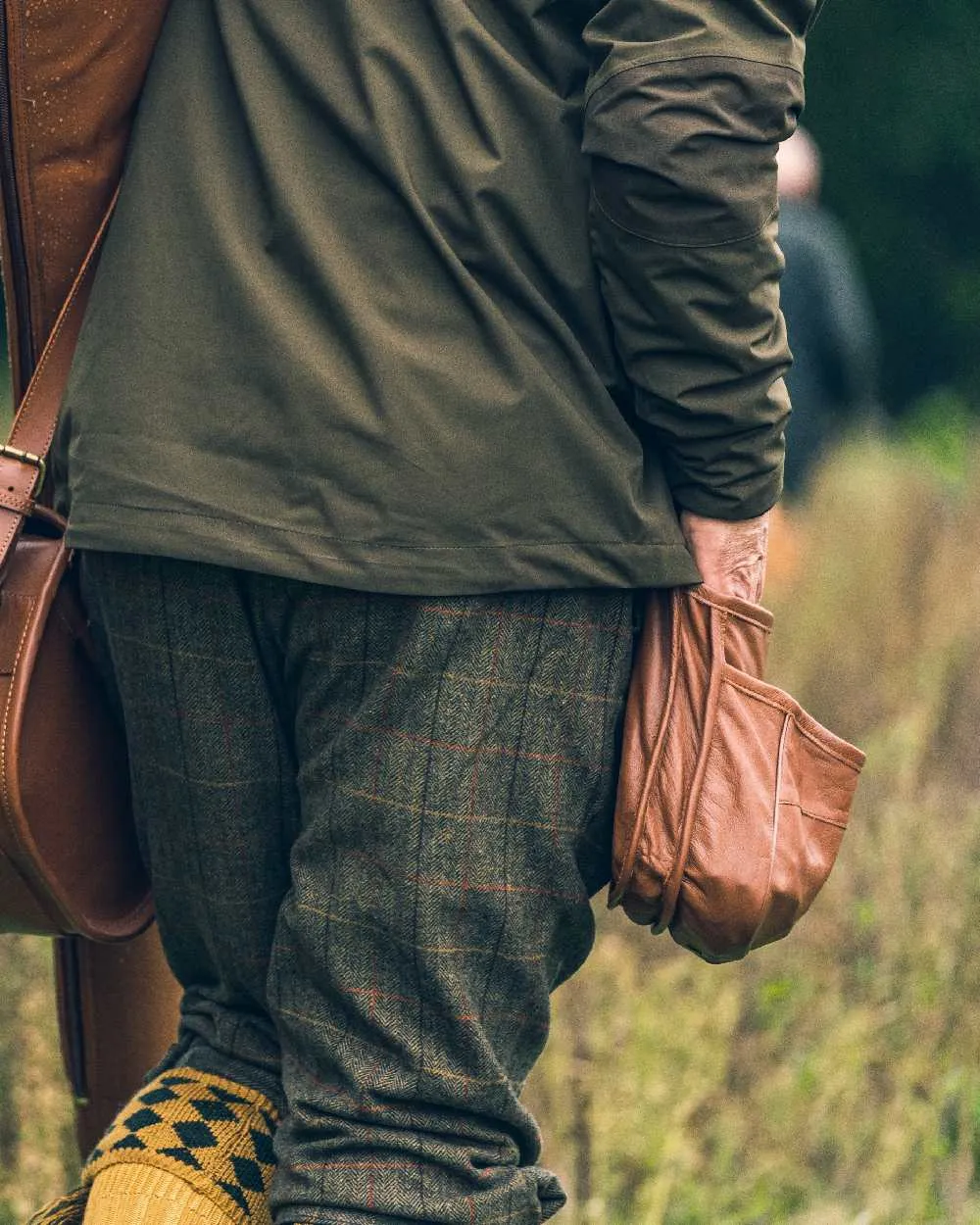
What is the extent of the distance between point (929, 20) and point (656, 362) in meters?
13.3

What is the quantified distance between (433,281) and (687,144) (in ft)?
0.76

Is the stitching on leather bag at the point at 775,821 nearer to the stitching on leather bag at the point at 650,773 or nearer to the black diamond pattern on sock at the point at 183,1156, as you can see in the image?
the stitching on leather bag at the point at 650,773

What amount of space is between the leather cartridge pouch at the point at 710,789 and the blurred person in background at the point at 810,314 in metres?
4.21

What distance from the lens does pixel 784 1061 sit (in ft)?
9.41

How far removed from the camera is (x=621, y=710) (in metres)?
1.52

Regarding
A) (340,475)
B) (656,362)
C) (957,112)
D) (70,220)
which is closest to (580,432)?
(656,362)

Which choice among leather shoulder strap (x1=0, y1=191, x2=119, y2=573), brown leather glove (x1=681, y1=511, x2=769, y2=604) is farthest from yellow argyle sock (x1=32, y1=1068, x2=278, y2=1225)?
brown leather glove (x1=681, y1=511, x2=769, y2=604)

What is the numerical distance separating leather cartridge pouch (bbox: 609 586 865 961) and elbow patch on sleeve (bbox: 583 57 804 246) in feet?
1.11

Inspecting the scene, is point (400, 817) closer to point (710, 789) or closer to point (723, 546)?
point (710, 789)

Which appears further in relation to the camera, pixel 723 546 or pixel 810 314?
pixel 810 314

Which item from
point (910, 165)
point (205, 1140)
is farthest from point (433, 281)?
point (910, 165)

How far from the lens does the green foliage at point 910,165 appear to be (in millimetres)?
13367

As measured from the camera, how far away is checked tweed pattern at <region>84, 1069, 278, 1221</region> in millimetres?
1522

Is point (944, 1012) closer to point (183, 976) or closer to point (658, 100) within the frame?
point (183, 976)
